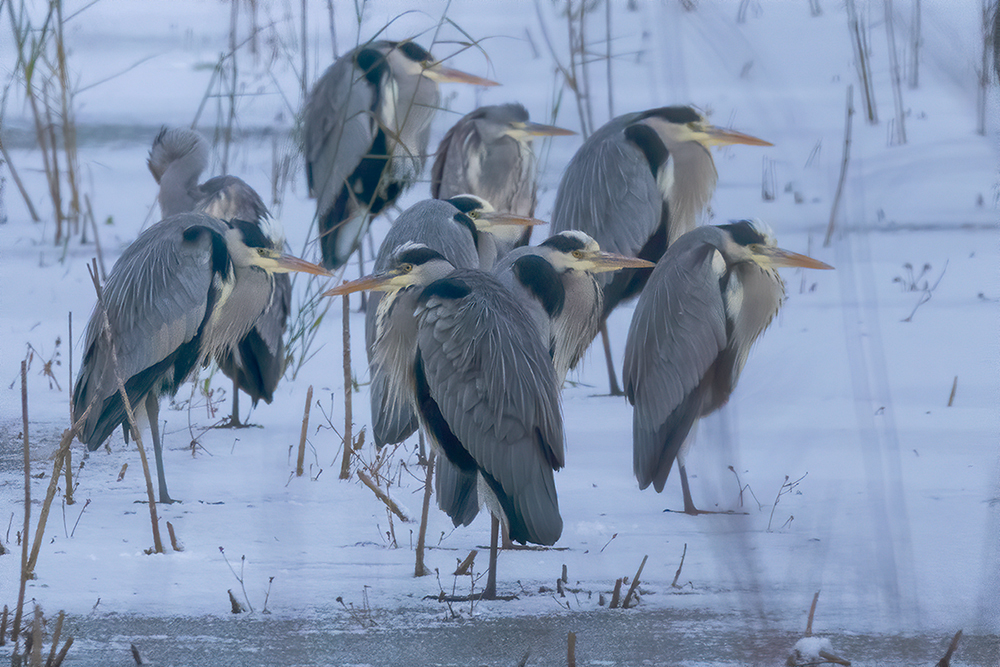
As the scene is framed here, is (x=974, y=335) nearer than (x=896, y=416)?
No

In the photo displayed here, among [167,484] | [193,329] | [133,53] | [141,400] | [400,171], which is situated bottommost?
[167,484]

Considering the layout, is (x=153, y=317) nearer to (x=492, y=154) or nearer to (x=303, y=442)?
(x=303, y=442)

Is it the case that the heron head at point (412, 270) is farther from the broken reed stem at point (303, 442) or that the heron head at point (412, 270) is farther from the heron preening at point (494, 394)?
the broken reed stem at point (303, 442)

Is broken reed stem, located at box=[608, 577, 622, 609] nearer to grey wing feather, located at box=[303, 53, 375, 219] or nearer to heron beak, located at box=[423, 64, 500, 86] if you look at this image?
heron beak, located at box=[423, 64, 500, 86]

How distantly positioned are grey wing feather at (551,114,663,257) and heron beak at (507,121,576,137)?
0.40m

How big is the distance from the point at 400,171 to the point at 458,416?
2951mm

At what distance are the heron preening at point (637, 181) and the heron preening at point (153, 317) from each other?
1269mm

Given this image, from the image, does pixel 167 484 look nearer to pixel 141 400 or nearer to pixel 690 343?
pixel 141 400

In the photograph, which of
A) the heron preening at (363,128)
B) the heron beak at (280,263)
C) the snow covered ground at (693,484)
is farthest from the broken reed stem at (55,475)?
the heron preening at (363,128)

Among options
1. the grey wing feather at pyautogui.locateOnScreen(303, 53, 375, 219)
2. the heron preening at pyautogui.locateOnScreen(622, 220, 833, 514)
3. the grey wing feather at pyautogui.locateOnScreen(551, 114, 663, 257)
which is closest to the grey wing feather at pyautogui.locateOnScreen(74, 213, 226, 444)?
the heron preening at pyautogui.locateOnScreen(622, 220, 833, 514)

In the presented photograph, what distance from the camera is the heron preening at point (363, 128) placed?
4750 mm

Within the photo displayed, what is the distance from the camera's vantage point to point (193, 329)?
10.4ft

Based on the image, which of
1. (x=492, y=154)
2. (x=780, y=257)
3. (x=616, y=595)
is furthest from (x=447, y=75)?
(x=616, y=595)

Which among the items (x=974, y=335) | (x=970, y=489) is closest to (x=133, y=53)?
(x=974, y=335)
